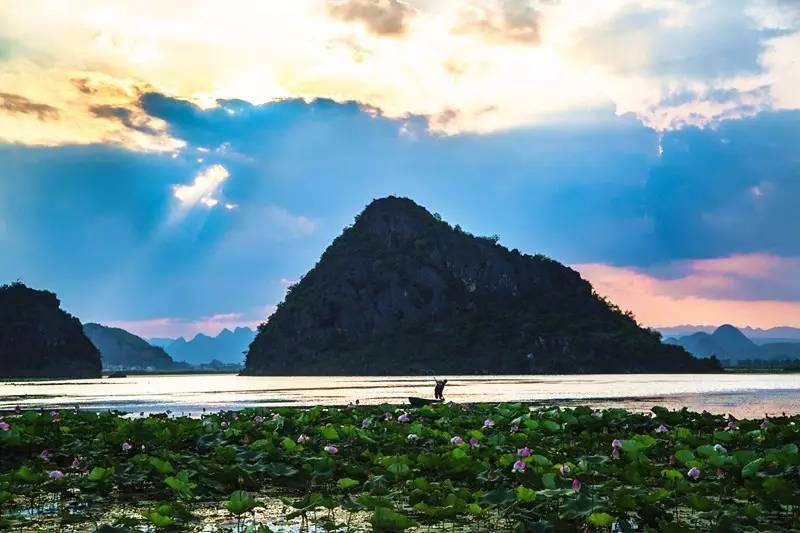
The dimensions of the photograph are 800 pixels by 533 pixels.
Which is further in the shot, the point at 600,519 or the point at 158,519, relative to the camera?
the point at 158,519

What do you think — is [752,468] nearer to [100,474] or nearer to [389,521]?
[389,521]

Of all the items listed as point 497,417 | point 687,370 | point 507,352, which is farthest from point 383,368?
point 497,417

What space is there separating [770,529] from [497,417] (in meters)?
11.0

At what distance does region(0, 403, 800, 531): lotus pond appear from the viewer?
983 cm

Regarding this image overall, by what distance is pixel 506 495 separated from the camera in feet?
33.4

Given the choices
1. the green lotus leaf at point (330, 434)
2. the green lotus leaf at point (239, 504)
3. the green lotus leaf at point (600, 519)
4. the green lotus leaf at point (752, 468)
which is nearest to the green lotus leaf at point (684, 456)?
the green lotus leaf at point (752, 468)

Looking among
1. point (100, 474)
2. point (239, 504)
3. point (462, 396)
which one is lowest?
point (462, 396)

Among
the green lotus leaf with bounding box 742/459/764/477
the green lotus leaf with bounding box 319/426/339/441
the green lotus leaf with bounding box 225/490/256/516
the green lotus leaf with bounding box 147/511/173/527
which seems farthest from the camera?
the green lotus leaf with bounding box 319/426/339/441

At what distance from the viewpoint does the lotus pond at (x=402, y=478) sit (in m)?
9.83

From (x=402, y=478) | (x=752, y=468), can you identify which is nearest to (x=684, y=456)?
(x=752, y=468)

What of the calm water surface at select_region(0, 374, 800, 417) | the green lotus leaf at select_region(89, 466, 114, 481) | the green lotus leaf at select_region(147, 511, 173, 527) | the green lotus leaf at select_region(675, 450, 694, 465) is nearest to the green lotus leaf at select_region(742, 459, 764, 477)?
the green lotus leaf at select_region(675, 450, 694, 465)

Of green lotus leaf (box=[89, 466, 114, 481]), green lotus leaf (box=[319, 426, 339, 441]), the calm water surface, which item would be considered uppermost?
green lotus leaf (box=[319, 426, 339, 441])

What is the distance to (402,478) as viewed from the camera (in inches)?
479

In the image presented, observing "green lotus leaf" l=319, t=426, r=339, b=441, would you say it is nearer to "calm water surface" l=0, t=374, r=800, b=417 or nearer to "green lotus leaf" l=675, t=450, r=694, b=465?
"green lotus leaf" l=675, t=450, r=694, b=465
